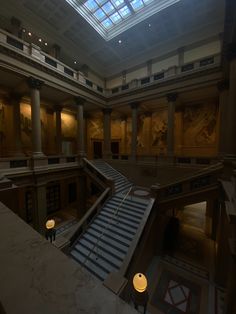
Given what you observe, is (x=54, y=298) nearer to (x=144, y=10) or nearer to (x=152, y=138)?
(x=144, y=10)

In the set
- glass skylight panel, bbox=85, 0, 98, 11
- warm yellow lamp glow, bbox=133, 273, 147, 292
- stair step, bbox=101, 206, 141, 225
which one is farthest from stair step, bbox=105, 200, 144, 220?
glass skylight panel, bbox=85, 0, 98, 11

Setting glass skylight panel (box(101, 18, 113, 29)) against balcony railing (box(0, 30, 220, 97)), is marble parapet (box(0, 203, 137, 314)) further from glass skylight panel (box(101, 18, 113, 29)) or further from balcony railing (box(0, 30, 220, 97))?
glass skylight panel (box(101, 18, 113, 29))

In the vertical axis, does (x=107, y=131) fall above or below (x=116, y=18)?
below

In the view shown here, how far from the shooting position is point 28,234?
122 centimetres

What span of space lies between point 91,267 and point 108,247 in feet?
2.99

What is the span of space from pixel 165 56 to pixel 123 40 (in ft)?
11.8

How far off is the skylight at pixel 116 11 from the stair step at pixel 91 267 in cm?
1322

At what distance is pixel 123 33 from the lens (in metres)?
11.2

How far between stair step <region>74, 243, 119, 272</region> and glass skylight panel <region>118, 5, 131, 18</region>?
559 inches

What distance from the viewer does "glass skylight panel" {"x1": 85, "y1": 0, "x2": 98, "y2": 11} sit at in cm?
950

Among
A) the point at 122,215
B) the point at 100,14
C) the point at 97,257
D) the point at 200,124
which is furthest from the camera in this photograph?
the point at 200,124

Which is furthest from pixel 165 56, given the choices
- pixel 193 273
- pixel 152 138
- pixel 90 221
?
pixel 193 273

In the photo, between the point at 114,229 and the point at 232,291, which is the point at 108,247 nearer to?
the point at 114,229

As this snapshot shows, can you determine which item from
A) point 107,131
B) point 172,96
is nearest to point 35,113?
point 107,131
